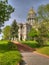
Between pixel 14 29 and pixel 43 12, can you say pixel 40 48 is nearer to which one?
pixel 43 12

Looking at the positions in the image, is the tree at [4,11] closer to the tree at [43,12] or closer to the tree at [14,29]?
the tree at [43,12]

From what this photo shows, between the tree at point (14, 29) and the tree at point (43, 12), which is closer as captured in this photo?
the tree at point (43, 12)

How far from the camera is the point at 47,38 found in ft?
186

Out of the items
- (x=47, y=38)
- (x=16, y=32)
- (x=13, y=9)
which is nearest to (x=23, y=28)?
(x=16, y=32)

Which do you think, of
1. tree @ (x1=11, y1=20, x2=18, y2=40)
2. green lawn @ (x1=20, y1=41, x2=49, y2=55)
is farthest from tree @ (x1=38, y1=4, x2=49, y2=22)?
tree @ (x1=11, y1=20, x2=18, y2=40)

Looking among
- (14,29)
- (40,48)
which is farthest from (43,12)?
(14,29)

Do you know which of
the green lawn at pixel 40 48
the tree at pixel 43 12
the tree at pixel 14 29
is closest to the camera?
the green lawn at pixel 40 48

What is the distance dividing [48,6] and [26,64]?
34.9 metres

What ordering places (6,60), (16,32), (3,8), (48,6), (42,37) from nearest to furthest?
(6,60) → (3,8) → (48,6) → (42,37) → (16,32)

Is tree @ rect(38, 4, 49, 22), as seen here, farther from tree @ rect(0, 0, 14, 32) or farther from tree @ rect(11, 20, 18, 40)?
tree @ rect(11, 20, 18, 40)

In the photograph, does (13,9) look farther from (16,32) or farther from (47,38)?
(16,32)

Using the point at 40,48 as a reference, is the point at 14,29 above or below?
→ above

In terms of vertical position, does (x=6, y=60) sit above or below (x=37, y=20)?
below

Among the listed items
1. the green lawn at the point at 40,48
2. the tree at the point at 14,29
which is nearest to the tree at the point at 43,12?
the green lawn at the point at 40,48
